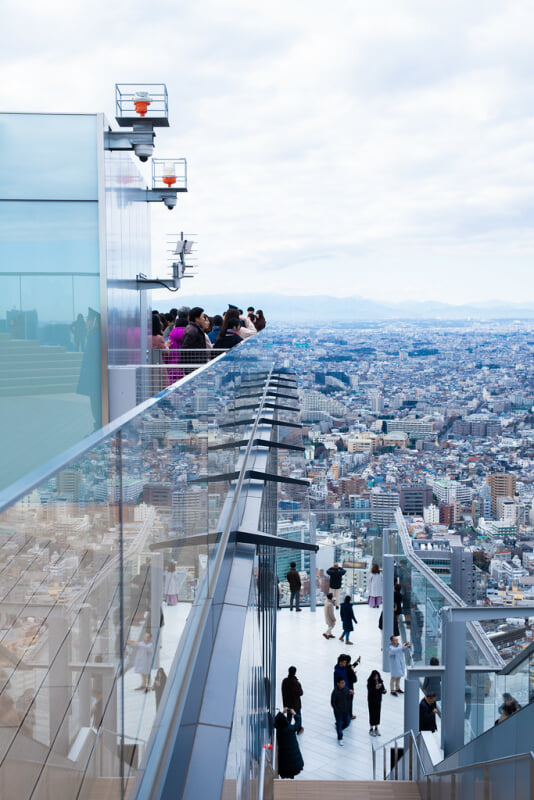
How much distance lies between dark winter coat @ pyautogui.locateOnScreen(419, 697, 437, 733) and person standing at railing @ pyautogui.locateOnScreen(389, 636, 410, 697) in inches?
92.9

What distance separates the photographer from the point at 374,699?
1035cm

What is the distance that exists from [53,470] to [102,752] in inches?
24.8

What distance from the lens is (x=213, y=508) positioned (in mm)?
3400

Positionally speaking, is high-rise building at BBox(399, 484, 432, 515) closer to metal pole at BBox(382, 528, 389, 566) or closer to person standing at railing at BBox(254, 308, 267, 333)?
person standing at railing at BBox(254, 308, 267, 333)

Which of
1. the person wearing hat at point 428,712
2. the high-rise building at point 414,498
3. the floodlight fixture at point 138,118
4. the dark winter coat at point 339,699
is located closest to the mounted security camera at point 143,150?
the floodlight fixture at point 138,118

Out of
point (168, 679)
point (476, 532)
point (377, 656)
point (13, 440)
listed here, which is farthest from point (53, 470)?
point (476, 532)

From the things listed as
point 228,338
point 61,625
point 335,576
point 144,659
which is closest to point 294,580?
point 335,576

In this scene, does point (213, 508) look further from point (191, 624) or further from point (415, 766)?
point (415, 766)

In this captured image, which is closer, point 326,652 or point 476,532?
point 326,652

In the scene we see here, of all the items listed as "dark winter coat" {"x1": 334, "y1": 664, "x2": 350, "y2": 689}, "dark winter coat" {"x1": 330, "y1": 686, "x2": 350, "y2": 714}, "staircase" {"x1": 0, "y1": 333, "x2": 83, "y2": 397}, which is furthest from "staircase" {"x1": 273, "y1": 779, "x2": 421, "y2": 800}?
"staircase" {"x1": 0, "y1": 333, "x2": 83, "y2": 397}

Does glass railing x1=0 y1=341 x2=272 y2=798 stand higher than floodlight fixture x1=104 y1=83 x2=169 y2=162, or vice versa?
floodlight fixture x1=104 y1=83 x2=169 y2=162

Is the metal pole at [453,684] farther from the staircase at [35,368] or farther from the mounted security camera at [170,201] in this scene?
the mounted security camera at [170,201]

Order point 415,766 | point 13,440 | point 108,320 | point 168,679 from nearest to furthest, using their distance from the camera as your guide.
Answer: point 168,679 < point 13,440 < point 415,766 < point 108,320

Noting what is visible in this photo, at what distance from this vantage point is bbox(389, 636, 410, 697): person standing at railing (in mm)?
11469
